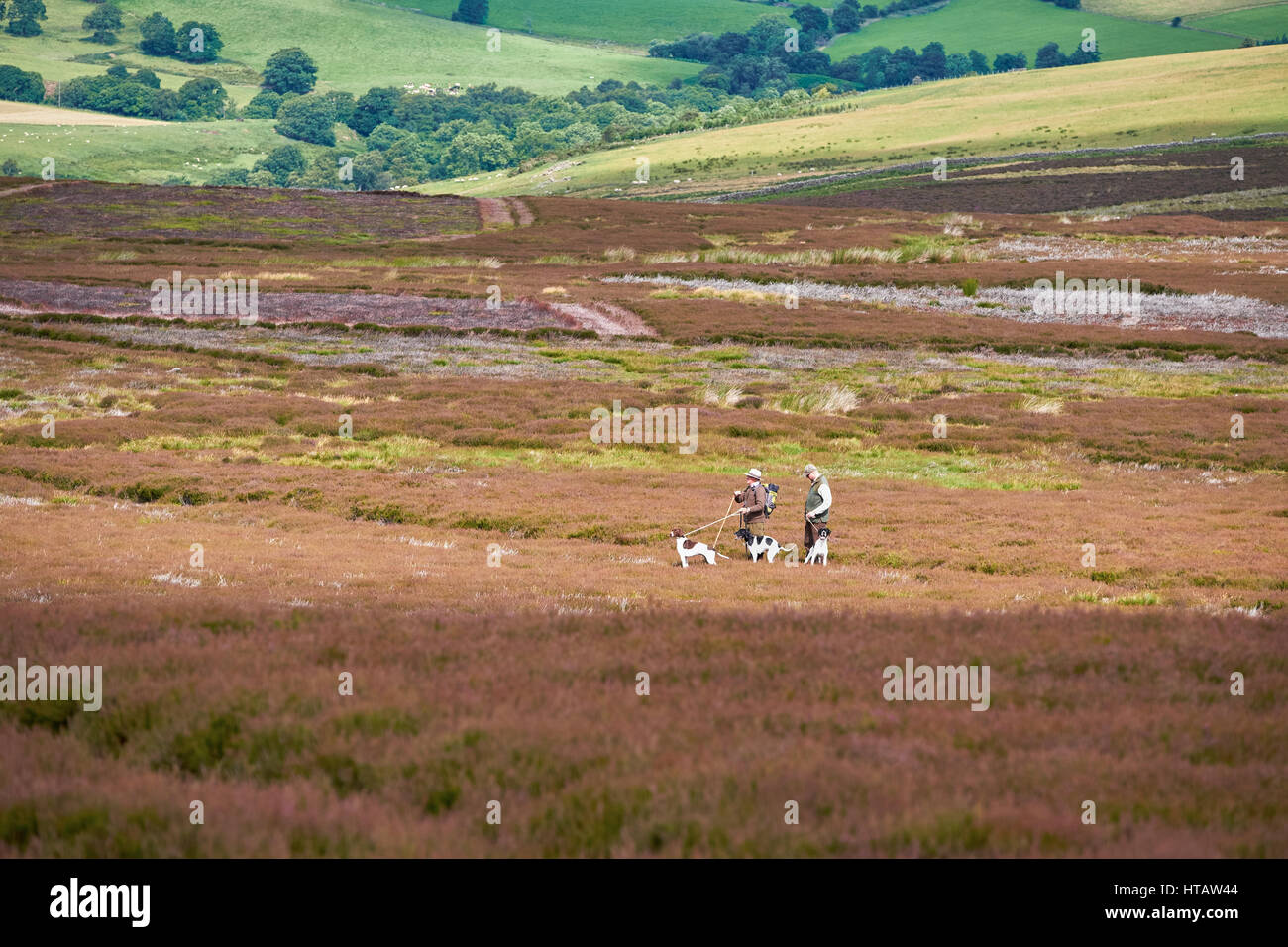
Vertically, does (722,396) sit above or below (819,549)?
above

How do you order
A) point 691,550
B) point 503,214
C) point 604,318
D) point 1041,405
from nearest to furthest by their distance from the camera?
point 691,550 < point 1041,405 < point 604,318 < point 503,214

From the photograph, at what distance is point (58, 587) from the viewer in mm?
15852

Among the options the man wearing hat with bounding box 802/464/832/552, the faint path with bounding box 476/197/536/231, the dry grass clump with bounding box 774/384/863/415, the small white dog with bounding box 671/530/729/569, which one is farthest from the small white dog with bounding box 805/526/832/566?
the faint path with bounding box 476/197/536/231

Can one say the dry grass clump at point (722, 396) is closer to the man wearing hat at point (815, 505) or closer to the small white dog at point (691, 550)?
the man wearing hat at point (815, 505)

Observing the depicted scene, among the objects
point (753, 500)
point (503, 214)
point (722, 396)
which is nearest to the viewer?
point (753, 500)

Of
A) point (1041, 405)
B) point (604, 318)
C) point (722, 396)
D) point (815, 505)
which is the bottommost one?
point (815, 505)

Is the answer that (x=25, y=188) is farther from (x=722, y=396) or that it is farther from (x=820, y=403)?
(x=820, y=403)

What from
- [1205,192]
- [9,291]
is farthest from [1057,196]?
[9,291]

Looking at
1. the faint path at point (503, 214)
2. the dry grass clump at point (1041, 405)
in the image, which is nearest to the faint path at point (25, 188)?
the faint path at point (503, 214)

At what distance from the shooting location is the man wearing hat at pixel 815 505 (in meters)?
23.1

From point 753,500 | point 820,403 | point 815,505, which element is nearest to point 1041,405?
point 820,403

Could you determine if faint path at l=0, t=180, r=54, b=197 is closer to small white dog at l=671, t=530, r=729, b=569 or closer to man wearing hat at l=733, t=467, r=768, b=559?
man wearing hat at l=733, t=467, r=768, b=559

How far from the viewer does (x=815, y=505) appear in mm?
23375
